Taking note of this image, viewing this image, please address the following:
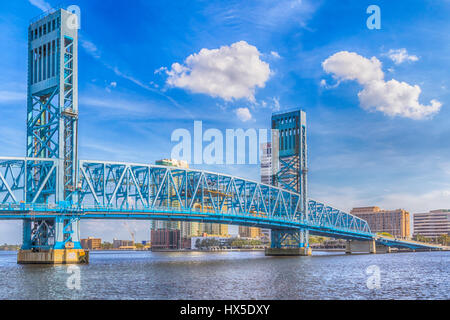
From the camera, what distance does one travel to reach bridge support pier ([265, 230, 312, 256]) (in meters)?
134

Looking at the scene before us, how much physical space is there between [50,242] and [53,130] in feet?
60.4

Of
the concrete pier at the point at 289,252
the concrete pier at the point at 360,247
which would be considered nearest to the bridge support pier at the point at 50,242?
the concrete pier at the point at 289,252

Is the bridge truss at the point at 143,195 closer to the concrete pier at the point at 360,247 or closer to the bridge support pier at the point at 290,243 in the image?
the bridge support pier at the point at 290,243

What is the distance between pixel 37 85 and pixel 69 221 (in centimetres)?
2534

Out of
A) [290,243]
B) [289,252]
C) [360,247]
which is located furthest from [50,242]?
[360,247]

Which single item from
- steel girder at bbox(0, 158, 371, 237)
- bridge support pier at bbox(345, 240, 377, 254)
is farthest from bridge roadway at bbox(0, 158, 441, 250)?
bridge support pier at bbox(345, 240, 377, 254)

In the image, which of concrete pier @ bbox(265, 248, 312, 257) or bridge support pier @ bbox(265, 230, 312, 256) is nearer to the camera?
concrete pier @ bbox(265, 248, 312, 257)

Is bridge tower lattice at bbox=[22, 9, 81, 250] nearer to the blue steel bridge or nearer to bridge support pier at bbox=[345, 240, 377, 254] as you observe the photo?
the blue steel bridge

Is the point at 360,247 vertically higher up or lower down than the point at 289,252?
lower down

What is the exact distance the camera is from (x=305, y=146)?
142250 millimetres

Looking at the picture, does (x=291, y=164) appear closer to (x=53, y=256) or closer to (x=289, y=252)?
(x=289, y=252)

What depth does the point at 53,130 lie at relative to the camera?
8750 cm

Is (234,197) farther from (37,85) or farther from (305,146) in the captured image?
(37,85)

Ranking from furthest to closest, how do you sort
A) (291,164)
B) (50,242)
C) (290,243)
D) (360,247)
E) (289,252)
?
(360,247) < (291,164) < (290,243) < (289,252) < (50,242)
